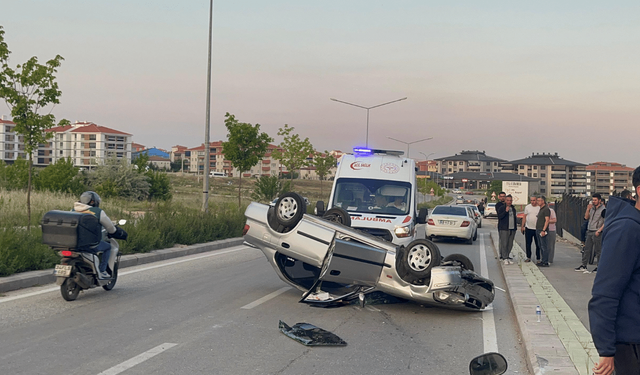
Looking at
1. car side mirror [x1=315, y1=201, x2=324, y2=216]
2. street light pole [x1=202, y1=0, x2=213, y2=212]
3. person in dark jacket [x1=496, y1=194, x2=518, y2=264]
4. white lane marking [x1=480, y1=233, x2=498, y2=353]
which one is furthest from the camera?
street light pole [x1=202, y1=0, x2=213, y2=212]

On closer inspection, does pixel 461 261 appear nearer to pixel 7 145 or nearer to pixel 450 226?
pixel 450 226

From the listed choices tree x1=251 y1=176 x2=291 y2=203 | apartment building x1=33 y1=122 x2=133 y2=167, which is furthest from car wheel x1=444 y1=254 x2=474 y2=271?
apartment building x1=33 y1=122 x2=133 y2=167

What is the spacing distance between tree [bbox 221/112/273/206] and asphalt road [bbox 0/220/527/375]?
20.5 m

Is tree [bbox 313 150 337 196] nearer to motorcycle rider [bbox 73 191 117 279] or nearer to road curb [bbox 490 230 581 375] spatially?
road curb [bbox 490 230 581 375]

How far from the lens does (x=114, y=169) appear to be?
40.1 metres

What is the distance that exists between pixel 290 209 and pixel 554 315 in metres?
4.08

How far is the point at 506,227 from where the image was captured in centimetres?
1644

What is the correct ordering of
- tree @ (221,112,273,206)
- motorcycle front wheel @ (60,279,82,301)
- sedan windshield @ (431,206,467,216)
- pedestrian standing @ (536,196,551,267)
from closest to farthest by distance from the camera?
motorcycle front wheel @ (60,279,82,301) < pedestrian standing @ (536,196,551,267) < sedan windshield @ (431,206,467,216) < tree @ (221,112,273,206)

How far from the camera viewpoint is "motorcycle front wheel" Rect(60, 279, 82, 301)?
920 centimetres

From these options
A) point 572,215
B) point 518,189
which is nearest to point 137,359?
point 572,215

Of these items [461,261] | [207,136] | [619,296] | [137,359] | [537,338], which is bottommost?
[137,359]

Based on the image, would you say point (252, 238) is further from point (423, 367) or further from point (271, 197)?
point (271, 197)

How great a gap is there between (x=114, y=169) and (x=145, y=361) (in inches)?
1413

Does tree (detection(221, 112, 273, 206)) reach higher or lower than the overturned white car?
higher
